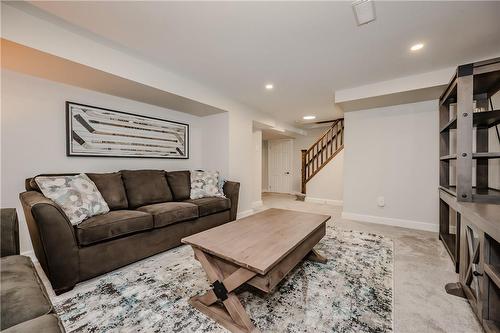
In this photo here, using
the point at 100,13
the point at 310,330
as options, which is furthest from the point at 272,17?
the point at 310,330

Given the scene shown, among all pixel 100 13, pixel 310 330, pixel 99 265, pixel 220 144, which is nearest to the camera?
pixel 310 330

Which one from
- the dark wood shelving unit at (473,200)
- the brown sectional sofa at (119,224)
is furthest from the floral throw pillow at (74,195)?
the dark wood shelving unit at (473,200)

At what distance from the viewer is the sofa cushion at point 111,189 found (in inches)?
96.0

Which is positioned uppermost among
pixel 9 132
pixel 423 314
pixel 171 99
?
pixel 171 99

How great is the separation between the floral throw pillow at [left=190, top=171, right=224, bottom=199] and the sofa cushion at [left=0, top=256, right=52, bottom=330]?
2.11 m

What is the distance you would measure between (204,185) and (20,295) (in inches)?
96.3

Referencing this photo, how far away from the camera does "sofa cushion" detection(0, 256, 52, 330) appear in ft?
2.67

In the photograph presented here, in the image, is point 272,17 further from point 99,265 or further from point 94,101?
point 99,265

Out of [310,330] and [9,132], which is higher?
[9,132]

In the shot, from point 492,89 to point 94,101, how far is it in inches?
180

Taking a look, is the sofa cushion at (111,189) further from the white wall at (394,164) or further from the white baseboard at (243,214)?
the white wall at (394,164)

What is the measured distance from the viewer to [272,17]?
177cm

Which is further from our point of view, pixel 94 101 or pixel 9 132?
pixel 94 101

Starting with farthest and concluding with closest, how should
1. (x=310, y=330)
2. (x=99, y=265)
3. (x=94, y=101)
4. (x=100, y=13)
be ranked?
(x=94, y=101), (x=99, y=265), (x=100, y=13), (x=310, y=330)
